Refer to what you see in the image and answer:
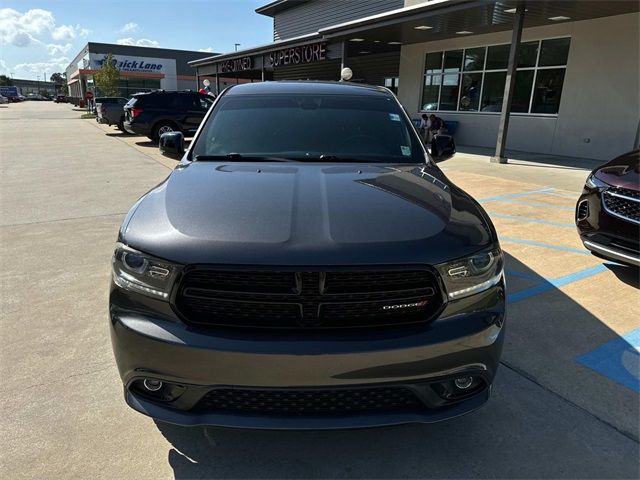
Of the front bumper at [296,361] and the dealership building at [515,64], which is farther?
the dealership building at [515,64]

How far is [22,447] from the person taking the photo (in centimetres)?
221

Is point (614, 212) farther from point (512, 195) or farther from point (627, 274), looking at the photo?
point (512, 195)

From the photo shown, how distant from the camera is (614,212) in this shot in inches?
156

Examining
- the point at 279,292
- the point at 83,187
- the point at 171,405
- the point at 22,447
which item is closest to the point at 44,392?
the point at 22,447

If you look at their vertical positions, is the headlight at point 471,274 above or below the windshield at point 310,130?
below

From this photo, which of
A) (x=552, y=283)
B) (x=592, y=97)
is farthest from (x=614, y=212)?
(x=592, y=97)

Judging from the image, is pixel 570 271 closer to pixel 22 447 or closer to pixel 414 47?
pixel 22 447

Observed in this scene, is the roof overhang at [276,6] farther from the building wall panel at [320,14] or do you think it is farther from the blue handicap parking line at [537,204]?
the blue handicap parking line at [537,204]

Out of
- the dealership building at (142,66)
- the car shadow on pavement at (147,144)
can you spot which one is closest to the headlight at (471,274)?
the car shadow on pavement at (147,144)

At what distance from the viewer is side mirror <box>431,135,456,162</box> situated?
12.5 ft

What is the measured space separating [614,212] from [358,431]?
124 inches

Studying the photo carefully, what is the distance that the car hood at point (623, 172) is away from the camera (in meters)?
3.89

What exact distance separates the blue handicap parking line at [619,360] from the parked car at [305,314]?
4.54 ft

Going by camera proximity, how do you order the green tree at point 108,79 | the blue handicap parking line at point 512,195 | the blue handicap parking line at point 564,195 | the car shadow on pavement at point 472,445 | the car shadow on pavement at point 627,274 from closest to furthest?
1. the car shadow on pavement at point 472,445
2. the car shadow on pavement at point 627,274
3. the blue handicap parking line at point 512,195
4. the blue handicap parking line at point 564,195
5. the green tree at point 108,79
